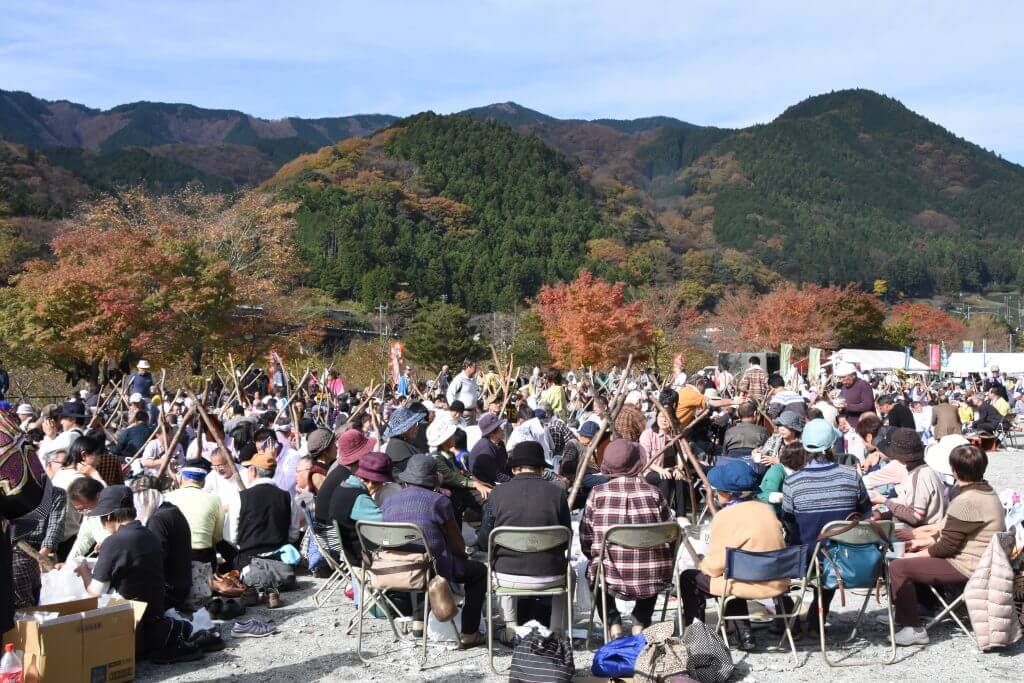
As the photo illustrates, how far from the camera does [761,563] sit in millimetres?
5582

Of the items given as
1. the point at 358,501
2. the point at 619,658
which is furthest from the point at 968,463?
the point at 358,501

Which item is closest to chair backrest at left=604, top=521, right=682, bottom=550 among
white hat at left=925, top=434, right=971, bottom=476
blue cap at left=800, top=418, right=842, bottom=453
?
blue cap at left=800, top=418, right=842, bottom=453

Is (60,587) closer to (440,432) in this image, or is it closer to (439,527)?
(439,527)

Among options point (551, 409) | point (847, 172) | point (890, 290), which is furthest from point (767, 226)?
point (551, 409)

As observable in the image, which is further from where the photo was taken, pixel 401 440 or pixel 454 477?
pixel 401 440

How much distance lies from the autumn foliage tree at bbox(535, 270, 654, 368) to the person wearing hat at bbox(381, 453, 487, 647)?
142 feet

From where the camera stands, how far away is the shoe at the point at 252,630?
658 centimetres

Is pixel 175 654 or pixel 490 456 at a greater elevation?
pixel 490 456

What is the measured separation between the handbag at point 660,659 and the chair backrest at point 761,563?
23.9 inches

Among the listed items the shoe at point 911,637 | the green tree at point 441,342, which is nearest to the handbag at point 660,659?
the shoe at point 911,637

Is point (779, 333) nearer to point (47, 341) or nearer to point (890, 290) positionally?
point (47, 341)

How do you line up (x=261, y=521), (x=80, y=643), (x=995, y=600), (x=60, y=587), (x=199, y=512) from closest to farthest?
(x=80, y=643)
(x=60, y=587)
(x=995, y=600)
(x=199, y=512)
(x=261, y=521)

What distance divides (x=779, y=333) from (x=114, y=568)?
6316 centimetres

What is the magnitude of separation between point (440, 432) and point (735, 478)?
11.4 feet
